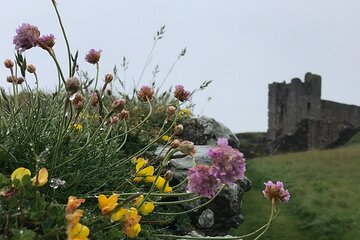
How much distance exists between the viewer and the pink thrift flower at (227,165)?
1351 millimetres

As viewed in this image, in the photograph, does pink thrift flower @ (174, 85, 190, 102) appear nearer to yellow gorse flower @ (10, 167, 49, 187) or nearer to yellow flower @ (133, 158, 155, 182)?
yellow flower @ (133, 158, 155, 182)

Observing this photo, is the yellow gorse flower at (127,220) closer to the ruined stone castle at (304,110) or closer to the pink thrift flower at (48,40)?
the pink thrift flower at (48,40)

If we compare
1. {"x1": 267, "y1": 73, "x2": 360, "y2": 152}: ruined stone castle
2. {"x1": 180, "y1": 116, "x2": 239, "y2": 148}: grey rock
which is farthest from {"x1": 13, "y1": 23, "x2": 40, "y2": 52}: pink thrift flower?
{"x1": 267, "y1": 73, "x2": 360, "y2": 152}: ruined stone castle

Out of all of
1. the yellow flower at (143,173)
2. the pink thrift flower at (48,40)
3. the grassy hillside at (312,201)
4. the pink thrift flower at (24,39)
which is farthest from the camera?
the grassy hillside at (312,201)

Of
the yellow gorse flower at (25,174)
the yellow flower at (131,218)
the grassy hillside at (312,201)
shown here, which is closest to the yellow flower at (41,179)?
the yellow gorse flower at (25,174)

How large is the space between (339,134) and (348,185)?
26.7 metres

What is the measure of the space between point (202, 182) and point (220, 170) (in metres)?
0.07

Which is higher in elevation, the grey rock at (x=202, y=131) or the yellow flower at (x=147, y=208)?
the grey rock at (x=202, y=131)

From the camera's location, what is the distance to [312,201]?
45.1 feet

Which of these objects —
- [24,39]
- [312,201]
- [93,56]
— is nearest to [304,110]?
[312,201]

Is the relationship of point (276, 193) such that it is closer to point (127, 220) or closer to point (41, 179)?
point (127, 220)

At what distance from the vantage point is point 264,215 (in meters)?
12.5

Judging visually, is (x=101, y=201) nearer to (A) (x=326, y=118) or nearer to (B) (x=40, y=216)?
(B) (x=40, y=216)

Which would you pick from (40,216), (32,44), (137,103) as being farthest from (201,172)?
(137,103)
